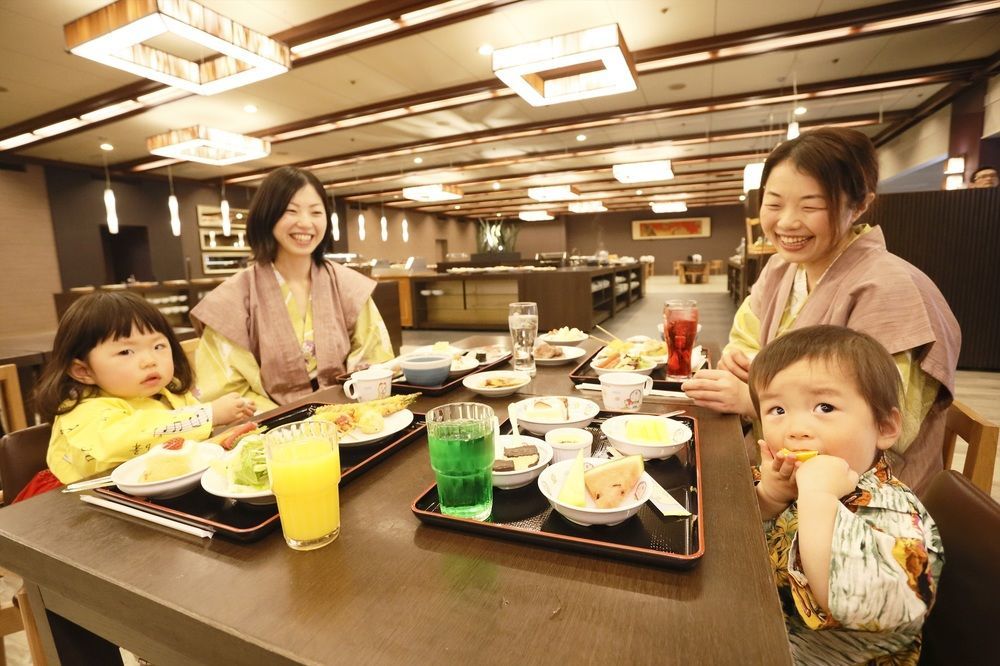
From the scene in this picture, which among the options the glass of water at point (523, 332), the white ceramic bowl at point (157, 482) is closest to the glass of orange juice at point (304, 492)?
the white ceramic bowl at point (157, 482)

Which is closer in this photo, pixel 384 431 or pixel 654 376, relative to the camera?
pixel 384 431

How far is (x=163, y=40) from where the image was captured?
5.02m

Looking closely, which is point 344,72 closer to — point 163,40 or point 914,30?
point 163,40

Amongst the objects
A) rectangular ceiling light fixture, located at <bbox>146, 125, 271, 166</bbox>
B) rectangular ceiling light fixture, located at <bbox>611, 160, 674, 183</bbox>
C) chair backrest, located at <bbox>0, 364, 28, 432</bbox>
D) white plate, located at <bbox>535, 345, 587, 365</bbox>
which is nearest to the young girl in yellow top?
white plate, located at <bbox>535, 345, 587, 365</bbox>

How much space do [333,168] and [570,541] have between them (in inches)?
464

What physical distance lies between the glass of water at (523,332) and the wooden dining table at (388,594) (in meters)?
0.86

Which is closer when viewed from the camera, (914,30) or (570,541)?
(570,541)

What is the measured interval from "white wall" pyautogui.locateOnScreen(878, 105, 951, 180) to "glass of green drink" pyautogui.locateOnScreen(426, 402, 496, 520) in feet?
29.2

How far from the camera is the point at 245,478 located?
0.83 m

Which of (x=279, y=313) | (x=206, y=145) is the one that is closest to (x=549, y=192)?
(x=206, y=145)

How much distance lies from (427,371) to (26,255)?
1193 cm

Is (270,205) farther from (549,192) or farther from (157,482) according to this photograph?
(549,192)

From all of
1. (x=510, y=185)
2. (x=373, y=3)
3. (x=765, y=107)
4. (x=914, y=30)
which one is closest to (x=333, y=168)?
(x=510, y=185)

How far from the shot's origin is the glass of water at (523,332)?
1631 mm
